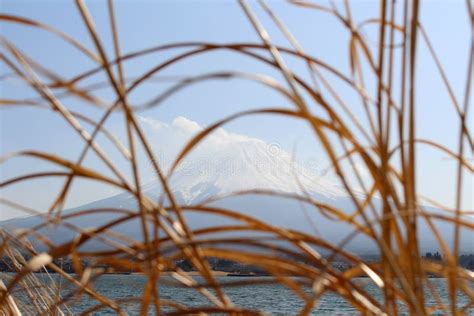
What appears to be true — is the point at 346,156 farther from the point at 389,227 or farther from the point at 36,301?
the point at 36,301

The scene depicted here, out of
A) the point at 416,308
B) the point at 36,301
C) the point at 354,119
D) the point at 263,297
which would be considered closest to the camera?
the point at 416,308

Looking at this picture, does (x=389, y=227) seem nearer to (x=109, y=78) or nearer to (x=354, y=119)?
(x=354, y=119)

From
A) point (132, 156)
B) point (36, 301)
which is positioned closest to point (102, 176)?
point (132, 156)

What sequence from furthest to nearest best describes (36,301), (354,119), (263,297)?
1. (263,297)
2. (36,301)
3. (354,119)

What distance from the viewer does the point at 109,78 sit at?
41cm

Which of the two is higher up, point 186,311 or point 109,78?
point 109,78

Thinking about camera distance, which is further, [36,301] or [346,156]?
[36,301]

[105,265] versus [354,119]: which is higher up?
[354,119]

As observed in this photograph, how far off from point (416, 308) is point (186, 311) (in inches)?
5.6

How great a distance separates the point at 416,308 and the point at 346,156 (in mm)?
157

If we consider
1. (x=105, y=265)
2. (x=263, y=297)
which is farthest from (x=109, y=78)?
(x=263, y=297)

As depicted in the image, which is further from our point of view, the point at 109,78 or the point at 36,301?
the point at 36,301

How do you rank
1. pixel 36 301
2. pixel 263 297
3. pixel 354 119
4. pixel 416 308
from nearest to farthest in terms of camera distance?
pixel 416 308
pixel 354 119
pixel 36 301
pixel 263 297

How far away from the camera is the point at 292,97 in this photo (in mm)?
424
